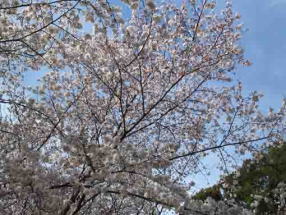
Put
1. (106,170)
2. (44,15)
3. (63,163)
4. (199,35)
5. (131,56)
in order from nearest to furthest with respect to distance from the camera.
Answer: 1. (106,170)
2. (63,163)
3. (44,15)
4. (131,56)
5. (199,35)

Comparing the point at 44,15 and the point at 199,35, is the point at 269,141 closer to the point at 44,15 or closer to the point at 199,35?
the point at 199,35

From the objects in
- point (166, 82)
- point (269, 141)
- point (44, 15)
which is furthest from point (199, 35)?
point (44, 15)

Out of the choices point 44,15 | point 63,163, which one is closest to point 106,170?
point 63,163

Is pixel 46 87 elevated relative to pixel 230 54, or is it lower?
lower

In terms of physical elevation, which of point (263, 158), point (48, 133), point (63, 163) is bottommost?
point (63, 163)

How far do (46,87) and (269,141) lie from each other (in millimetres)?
3920

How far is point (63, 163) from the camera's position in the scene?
15.8 feet

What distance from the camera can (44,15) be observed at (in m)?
5.73

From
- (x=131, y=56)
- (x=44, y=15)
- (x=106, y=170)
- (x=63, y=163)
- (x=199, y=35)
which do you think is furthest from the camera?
(x=199, y=35)

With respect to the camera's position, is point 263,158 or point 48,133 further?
point 263,158

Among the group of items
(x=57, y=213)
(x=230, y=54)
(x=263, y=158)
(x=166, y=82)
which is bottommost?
(x=57, y=213)

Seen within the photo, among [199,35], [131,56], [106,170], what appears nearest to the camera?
[106,170]

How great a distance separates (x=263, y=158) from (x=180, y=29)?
2.62 metres

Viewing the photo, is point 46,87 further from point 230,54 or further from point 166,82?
point 230,54
